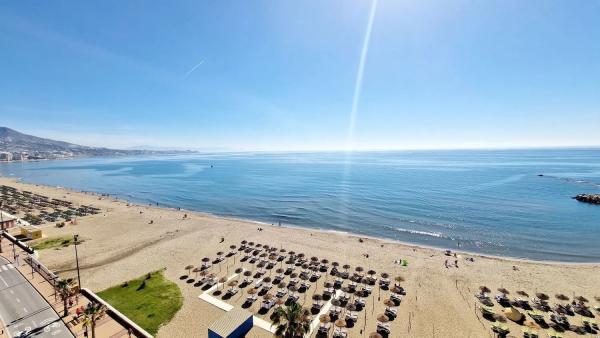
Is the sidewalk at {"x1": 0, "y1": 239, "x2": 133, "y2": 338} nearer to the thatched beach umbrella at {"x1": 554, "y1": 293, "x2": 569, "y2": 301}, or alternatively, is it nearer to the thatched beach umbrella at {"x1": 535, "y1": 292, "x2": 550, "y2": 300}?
the thatched beach umbrella at {"x1": 535, "y1": 292, "x2": 550, "y2": 300}

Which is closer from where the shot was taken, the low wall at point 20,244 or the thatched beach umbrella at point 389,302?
the thatched beach umbrella at point 389,302

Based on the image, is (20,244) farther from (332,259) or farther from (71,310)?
(332,259)

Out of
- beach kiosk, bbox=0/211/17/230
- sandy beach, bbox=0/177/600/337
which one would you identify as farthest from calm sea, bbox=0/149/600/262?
beach kiosk, bbox=0/211/17/230

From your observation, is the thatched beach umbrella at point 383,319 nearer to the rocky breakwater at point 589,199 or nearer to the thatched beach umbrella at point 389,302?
the thatched beach umbrella at point 389,302

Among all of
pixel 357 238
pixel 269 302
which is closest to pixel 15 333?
pixel 269 302

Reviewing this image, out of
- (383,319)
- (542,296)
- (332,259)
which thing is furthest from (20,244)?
(542,296)

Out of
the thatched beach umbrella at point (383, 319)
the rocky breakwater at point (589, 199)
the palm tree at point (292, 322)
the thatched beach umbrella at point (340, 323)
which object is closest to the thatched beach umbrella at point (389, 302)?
the thatched beach umbrella at point (383, 319)
